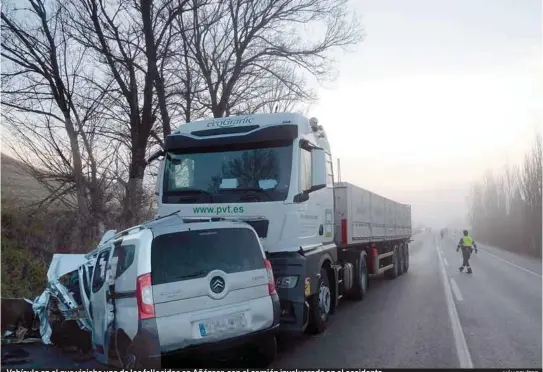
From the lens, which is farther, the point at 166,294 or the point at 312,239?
the point at 312,239

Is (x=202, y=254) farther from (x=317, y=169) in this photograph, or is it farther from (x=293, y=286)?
(x=317, y=169)

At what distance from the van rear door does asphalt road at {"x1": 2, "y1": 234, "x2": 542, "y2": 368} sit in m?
1.03

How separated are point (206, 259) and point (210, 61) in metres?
15.5

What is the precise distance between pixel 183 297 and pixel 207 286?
0.30 meters

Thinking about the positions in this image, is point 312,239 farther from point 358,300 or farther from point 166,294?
point 358,300

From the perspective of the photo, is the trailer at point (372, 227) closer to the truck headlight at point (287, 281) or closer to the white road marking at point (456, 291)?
the white road marking at point (456, 291)

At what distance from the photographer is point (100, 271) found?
5.92 metres

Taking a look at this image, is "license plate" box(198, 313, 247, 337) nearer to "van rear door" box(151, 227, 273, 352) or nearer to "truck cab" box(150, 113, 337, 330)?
"van rear door" box(151, 227, 273, 352)

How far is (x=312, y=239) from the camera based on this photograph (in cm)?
759

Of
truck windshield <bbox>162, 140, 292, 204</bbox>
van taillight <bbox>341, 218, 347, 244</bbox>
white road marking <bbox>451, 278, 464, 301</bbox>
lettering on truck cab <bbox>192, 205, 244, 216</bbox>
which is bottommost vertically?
white road marking <bbox>451, 278, 464, 301</bbox>

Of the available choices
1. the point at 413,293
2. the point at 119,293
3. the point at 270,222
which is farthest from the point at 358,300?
the point at 119,293

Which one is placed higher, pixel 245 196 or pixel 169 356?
pixel 245 196

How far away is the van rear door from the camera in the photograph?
497cm

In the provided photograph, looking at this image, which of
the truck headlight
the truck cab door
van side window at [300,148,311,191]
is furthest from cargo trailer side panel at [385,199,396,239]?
the truck cab door
